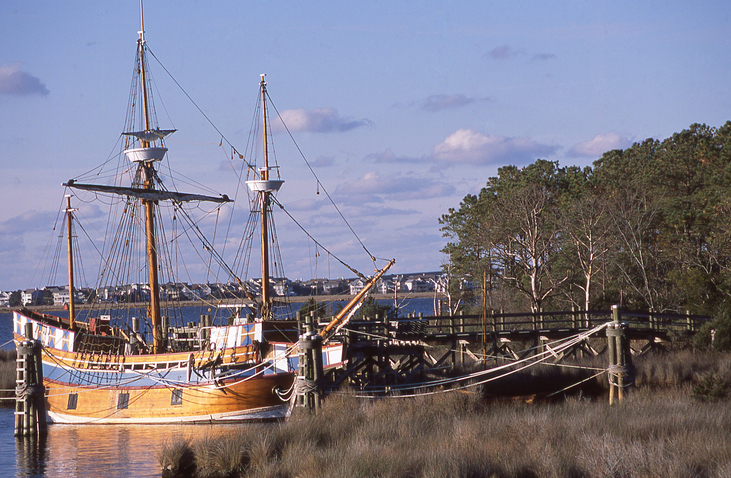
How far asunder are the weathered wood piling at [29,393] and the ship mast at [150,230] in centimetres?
702

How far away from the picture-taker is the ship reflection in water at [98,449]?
2280 cm

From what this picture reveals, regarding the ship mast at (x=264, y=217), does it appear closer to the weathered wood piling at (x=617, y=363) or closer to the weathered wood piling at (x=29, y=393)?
the weathered wood piling at (x=29, y=393)

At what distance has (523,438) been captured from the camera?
18.2 metres

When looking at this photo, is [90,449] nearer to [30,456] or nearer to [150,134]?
[30,456]

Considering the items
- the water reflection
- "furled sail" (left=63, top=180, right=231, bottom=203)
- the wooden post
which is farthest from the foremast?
the wooden post

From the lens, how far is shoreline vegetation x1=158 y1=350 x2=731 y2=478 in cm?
1581

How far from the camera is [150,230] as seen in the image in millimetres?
38938

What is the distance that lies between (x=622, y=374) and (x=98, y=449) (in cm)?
1659

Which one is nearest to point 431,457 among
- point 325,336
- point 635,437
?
point 635,437

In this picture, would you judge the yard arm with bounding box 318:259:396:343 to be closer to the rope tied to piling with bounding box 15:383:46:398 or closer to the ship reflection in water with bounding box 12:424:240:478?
the ship reflection in water with bounding box 12:424:240:478

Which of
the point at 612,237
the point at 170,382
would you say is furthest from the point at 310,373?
the point at 612,237

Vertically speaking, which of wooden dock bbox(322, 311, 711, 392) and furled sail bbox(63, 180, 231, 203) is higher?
furled sail bbox(63, 180, 231, 203)

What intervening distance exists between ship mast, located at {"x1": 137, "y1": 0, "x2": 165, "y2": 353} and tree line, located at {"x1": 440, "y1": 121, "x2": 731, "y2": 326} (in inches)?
681

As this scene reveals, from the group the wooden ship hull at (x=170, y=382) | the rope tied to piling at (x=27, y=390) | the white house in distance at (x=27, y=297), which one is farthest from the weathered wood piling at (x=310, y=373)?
the white house in distance at (x=27, y=297)
